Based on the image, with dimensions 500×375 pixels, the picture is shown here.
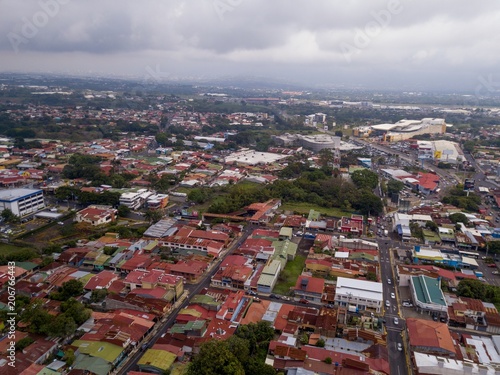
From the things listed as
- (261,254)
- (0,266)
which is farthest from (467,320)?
(0,266)

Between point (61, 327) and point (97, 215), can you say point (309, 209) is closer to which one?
point (97, 215)

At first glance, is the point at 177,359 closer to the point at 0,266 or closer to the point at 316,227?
the point at 0,266

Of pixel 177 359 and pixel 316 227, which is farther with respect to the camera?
pixel 316 227

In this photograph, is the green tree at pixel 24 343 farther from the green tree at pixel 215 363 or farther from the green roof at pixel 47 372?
the green tree at pixel 215 363

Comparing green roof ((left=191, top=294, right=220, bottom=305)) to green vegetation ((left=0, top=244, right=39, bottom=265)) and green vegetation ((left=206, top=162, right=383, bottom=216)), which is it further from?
green vegetation ((left=206, top=162, right=383, bottom=216))

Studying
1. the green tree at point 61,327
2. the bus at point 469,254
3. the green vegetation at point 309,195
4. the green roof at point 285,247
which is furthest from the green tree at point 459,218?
the green tree at point 61,327

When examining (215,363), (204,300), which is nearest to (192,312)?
(204,300)
